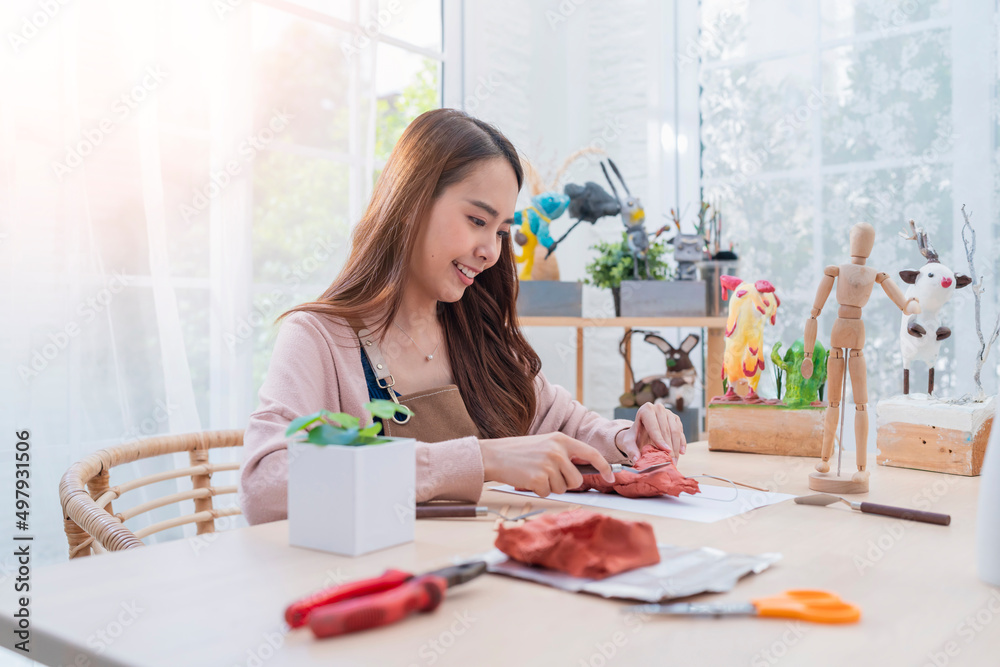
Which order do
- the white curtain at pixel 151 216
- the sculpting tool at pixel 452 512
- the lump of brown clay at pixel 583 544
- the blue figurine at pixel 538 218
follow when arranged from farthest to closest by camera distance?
the blue figurine at pixel 538 218
the white curtain at pixel 151 216
the sculpting tool at pixel 452 512
the lump of brown clay at pixel 583 544

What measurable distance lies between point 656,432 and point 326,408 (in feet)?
1.68

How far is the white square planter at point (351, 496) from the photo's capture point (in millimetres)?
686

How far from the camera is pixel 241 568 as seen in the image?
Result: 680 mm

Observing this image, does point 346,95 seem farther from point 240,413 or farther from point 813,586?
point 813,586

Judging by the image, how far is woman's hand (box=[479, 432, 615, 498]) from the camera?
0.95 m

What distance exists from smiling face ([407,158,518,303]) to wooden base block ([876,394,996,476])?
72 centimetres

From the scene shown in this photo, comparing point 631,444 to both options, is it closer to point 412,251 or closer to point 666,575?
point 412,251

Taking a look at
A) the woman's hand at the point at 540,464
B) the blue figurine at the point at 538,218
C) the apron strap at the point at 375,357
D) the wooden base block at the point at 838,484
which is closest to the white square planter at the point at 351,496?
the woman's hand at the point at 540,464

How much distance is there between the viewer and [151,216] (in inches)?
76.7

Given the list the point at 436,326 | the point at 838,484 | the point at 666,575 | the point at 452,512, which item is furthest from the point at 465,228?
the point at 666,575

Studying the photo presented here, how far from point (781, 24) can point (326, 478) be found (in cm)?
290

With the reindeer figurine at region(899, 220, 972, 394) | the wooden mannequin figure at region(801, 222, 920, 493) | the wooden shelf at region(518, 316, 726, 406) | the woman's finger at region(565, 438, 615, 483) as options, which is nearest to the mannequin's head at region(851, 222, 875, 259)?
the wooden mannequin figure at region(801, 222, 920, 493)

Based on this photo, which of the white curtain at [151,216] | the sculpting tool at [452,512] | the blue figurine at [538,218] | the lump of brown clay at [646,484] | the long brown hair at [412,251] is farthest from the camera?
the blue figurine at [538,218]

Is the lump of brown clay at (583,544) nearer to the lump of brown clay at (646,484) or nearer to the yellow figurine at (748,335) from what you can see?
the lump of brown clay at (646,484)
